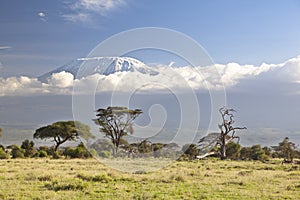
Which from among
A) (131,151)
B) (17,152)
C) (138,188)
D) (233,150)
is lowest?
(138,188)

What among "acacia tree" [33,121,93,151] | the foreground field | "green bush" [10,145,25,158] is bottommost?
the foreground field

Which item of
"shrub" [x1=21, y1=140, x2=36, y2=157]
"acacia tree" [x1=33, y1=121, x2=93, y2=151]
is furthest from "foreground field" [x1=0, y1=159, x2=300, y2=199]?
"acacia tree" [x1=33, y1=121, x2=93, y2=151]

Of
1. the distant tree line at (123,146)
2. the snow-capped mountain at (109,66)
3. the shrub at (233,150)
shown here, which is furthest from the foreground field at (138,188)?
the shrub at (233,150)

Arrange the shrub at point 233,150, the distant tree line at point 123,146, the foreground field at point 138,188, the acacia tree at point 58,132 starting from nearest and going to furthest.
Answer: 1. the foreground field at point 138,188
2. the distant tree line at point 123,146
3. the shrub at point 233,150
4. the acacia tree at point 58,132

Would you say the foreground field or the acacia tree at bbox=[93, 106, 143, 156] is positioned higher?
the acacia tree at bbox=[93, 106, 143, 156]

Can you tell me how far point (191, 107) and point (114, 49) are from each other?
459 cm

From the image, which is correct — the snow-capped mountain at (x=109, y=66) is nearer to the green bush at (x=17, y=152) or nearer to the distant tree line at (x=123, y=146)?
the distant tree line at (x=123, y=146)

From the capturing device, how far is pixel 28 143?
1806 inches

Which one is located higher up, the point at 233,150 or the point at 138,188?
the point at 233,150

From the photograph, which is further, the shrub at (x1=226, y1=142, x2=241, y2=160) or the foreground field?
the shrub at (x1=226, y1=142, x2=241, y2=160)

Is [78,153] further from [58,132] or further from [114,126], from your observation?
[58,132]

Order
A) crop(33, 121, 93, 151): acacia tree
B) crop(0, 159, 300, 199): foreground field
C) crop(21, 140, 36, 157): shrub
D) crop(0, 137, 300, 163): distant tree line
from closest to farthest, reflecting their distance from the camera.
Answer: crop(0, 159, 300, 199): foreground field → crop(0, 137, 300, 163): distant tree line → crop(21, 140, 36, 157): shrub → crop(33, 121, 93, 151): acacia tree

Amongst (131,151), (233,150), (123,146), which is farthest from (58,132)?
(233,150)

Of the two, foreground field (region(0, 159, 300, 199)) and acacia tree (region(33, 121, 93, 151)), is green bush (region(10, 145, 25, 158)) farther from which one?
foreground field (region(0, 159, 300, 199))
